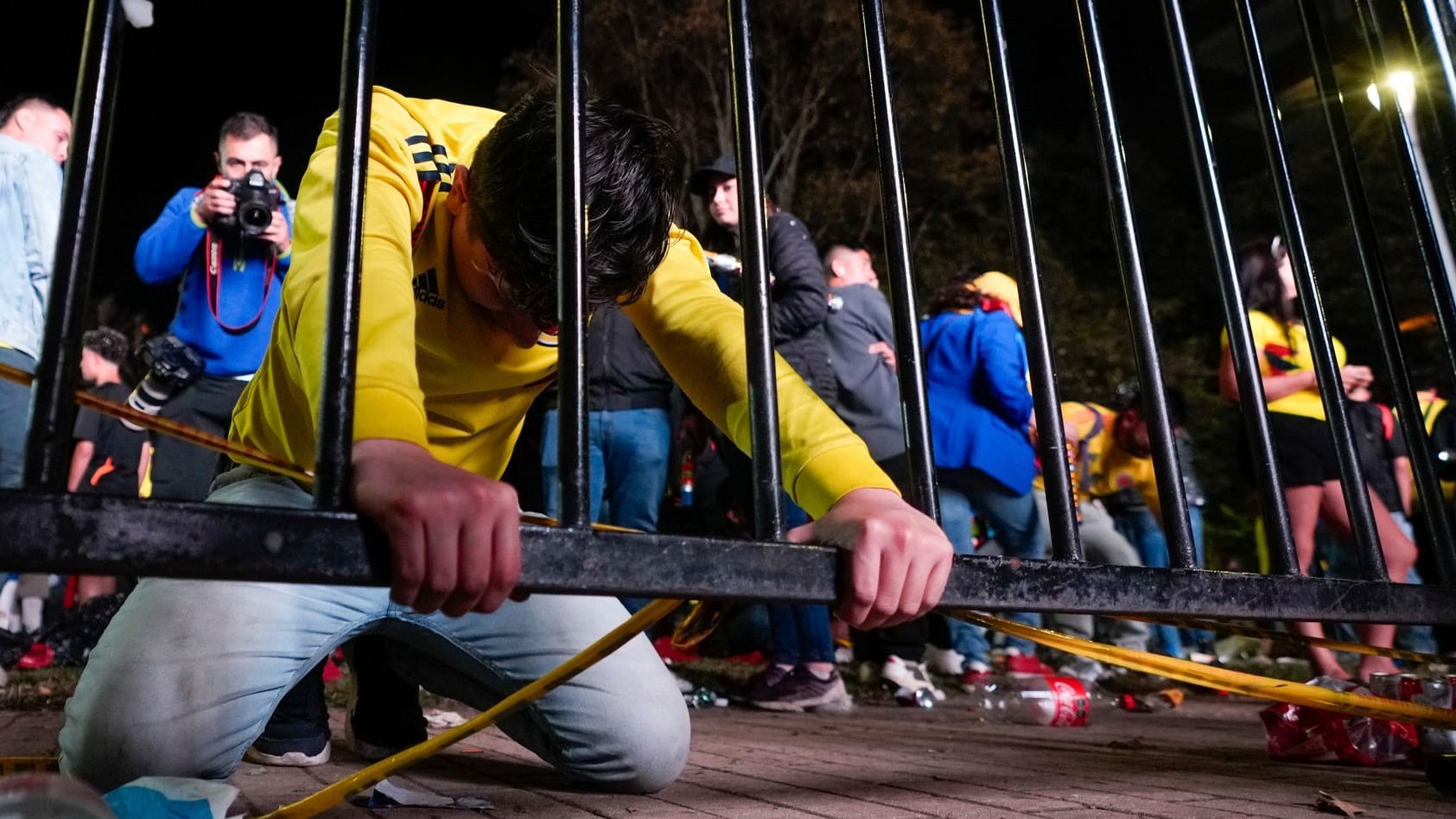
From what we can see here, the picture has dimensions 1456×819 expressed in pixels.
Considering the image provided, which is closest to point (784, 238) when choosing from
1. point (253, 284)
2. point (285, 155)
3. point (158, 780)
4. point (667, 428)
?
point (667, 428)

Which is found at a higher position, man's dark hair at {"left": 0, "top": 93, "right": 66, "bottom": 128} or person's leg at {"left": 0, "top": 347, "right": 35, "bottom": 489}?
man's dark hair at {"left": 0, "top": 93, "right": 66, "bottom": 128}

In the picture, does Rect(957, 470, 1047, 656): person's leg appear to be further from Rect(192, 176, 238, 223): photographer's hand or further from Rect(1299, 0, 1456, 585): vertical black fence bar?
Rect(192, 176, 238, 223): photographer's hand

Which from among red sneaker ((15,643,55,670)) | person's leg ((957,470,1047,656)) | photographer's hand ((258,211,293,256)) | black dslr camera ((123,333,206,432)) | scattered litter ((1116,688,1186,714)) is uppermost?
photographer's hand ((258,211,293,256))

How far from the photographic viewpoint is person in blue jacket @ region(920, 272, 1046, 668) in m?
4.71

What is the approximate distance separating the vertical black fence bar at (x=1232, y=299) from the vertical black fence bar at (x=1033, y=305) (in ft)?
0.91

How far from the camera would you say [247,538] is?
2.72 feet

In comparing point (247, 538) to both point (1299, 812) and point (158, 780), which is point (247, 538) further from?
point (1299, 812)

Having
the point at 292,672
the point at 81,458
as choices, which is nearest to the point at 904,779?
the point at 292,672

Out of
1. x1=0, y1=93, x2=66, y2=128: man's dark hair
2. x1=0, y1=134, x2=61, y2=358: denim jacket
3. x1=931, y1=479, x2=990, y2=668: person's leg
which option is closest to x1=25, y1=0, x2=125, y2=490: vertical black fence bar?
x1=0, y1=134, x2=61, y2=358: denim jacket

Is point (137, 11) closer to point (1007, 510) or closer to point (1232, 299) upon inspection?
point (1232, 299)

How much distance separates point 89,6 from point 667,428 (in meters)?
3.56

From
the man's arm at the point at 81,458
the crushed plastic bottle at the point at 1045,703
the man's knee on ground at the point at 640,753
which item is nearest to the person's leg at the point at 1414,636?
the crushed plastic bottle at the point at 1045,703

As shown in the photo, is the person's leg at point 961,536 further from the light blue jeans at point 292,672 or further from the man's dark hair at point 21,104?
the man's dark hair at point 21,104

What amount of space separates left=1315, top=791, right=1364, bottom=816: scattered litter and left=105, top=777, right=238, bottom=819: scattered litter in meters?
1.65
